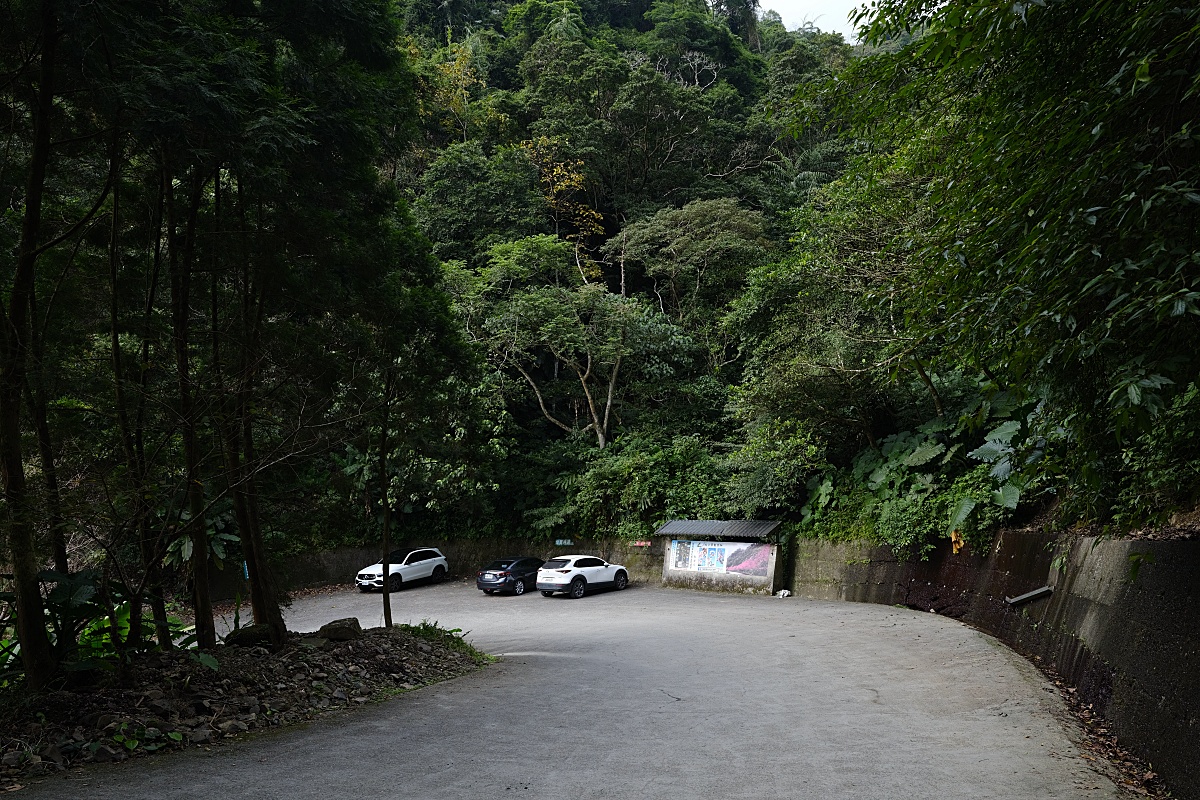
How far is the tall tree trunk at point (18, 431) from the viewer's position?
653cm

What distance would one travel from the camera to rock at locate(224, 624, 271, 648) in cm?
964

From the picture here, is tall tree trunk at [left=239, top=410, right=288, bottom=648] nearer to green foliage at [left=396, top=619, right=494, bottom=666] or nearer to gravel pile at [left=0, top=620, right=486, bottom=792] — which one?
gravel pile at [left=0, top=620, right=486, bottom=792]

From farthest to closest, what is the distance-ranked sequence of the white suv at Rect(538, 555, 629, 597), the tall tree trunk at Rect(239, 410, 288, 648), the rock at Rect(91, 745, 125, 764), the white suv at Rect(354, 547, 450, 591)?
the white suv at Rect(354, 547, 450, 591), the white suv at Rect(538, 555, 629, 597), the tall tree trunk at Rect(239, 410, 288, 648), the rock at Rect(91, 745, 125, 764)

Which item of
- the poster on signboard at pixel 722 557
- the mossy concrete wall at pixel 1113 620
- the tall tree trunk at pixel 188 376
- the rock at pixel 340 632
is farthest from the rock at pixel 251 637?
the poster on signboard at pixel 722 557

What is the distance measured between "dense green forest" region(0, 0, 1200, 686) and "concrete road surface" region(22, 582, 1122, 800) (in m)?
2.01

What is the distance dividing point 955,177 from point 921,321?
127cm

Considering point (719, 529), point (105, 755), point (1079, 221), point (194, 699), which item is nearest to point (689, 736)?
point (194, 699)

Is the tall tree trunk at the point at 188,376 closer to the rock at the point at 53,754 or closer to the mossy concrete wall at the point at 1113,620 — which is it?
the rock at the point at 53,754

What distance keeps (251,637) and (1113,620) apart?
976 centimetres

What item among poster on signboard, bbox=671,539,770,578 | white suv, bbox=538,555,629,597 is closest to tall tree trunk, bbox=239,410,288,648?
white suv, bbox=538,555,629,597

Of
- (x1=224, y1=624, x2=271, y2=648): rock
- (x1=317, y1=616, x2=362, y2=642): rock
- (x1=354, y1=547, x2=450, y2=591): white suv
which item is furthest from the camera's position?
(x1=354, y1=547, x2=450, y2=591): white suv

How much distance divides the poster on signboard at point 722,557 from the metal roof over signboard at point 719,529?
241 mm

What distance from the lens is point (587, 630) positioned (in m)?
16.4

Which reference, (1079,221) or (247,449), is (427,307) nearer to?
(247,449)
